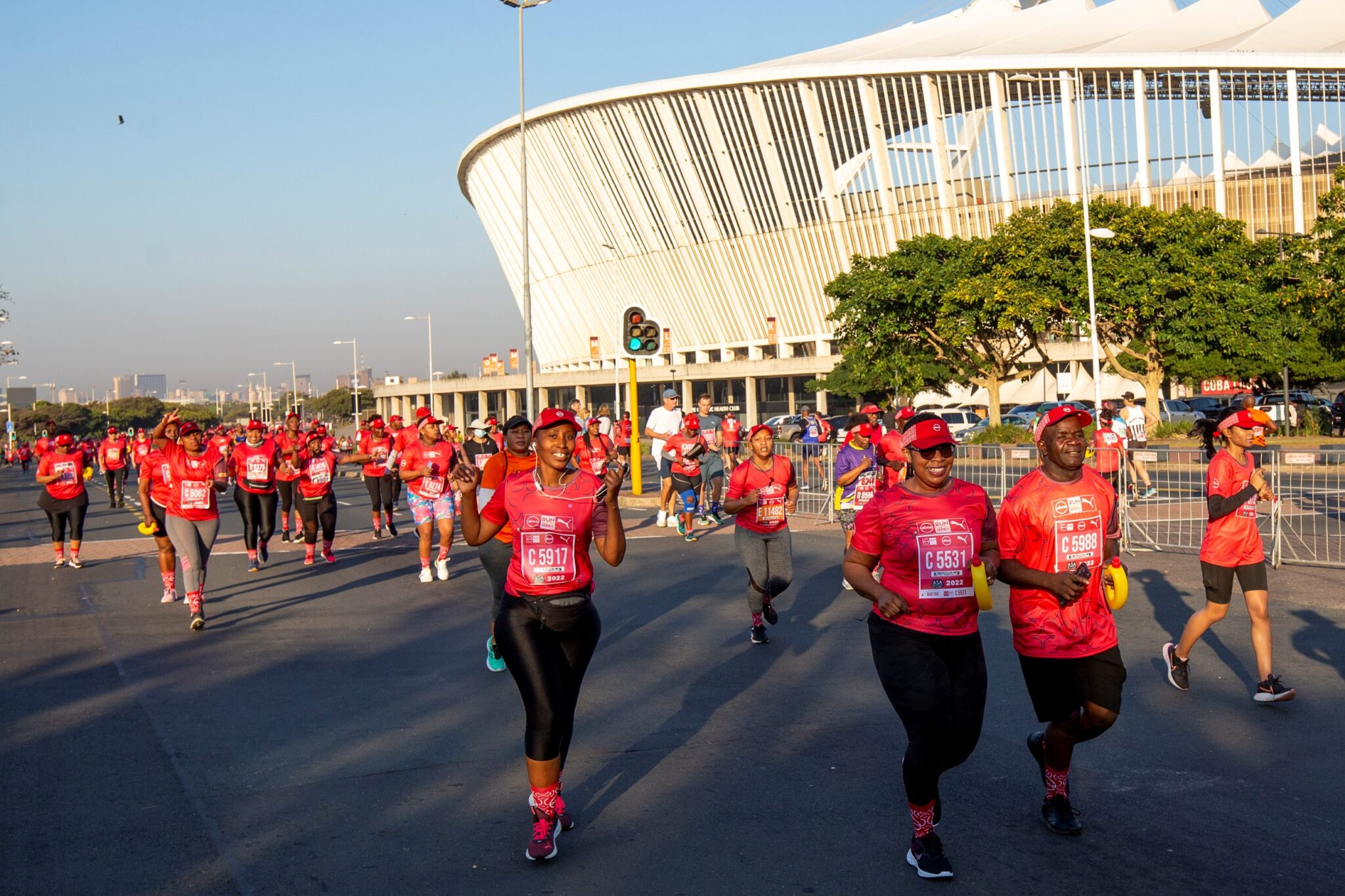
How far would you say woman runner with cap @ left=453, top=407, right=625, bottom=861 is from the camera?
4.91 meters

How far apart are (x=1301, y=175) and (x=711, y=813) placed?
62049 mm

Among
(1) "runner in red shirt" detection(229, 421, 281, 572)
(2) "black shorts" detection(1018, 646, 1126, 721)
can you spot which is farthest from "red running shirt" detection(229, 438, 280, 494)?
(2) "black shorts" detection(1018, 646, 1126, 721)

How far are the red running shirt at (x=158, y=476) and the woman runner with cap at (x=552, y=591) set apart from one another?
20.2 ft

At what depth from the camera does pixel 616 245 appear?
3071 inches

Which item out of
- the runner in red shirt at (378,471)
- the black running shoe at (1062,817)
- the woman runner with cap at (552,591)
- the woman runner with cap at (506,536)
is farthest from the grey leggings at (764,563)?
the runner in red shirt at (378,471)

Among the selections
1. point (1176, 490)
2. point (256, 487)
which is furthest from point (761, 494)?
point (1176, 490)

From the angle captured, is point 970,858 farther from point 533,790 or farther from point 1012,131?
point 1012,131

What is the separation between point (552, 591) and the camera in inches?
199

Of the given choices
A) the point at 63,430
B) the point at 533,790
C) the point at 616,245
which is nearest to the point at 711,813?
the point at 533,790

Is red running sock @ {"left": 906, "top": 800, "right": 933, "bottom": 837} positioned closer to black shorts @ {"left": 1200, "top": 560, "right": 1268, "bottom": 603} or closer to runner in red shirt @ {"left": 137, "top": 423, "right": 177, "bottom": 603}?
black shorts @ {"left": 1200, "top": 560, "right": 1268, "bottom": 603}

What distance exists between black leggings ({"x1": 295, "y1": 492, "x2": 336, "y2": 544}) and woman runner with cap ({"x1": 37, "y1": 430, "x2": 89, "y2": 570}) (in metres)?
2.82

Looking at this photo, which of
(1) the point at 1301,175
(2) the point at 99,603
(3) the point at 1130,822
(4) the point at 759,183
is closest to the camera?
(3) the point at 1130,822

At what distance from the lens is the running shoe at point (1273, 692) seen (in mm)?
6930

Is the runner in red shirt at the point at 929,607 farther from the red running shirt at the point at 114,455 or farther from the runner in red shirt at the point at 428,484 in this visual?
the red running shirt at the point at 114,455
